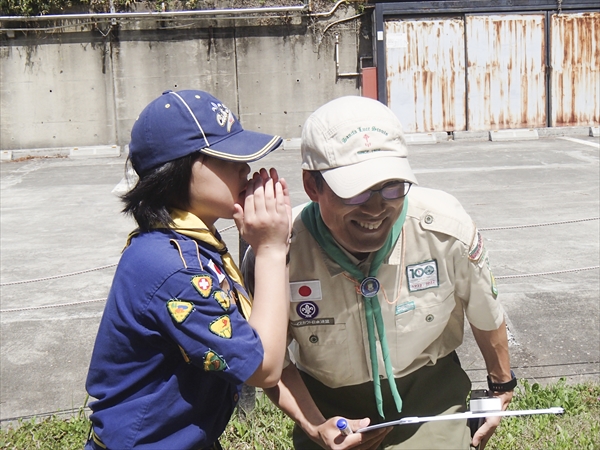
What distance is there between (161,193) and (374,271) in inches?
28.4

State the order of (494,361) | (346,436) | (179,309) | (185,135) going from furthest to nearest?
1. (494,361)
2. (346,436)
3. (185,135)
4. (179,309)

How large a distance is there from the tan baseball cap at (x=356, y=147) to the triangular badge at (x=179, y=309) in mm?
572

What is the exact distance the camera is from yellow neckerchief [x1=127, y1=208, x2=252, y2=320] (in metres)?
2.05

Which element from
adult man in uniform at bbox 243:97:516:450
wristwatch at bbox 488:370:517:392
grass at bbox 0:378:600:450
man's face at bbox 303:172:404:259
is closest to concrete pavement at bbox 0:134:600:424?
grass at bbox 0:378:600:450

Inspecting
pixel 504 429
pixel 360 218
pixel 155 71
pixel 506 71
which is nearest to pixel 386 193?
pixel 360 218

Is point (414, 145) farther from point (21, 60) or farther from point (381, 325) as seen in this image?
point (381, 325)

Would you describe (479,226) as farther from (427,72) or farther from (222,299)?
(427,72)

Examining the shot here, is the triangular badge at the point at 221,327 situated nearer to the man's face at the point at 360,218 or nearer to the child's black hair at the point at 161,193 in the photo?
the child's black hair at the point at 161,193

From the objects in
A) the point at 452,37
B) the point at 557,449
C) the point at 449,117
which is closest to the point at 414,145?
the point at 449,117

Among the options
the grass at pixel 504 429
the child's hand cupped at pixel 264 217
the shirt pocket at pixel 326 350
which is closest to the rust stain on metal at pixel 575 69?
the grass at pixel 504 429

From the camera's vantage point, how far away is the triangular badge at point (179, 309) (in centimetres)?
188

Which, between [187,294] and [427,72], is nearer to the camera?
[187,294]

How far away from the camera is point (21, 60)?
1683cm

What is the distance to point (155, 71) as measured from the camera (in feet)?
55.6
